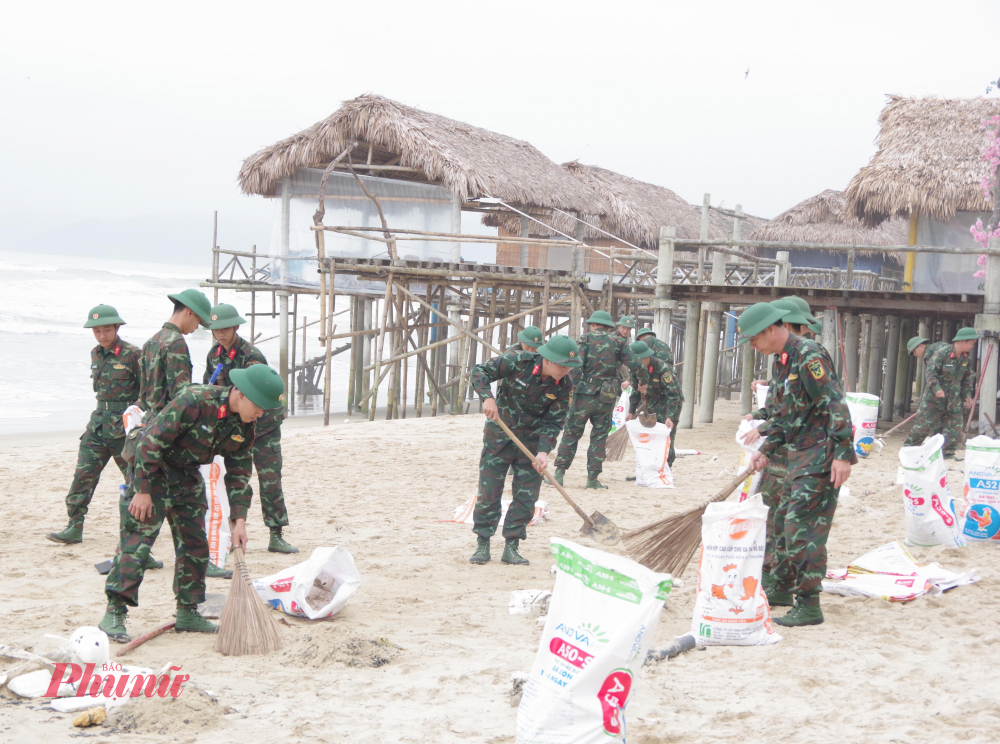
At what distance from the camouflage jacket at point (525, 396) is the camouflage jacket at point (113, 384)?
2.18 meters

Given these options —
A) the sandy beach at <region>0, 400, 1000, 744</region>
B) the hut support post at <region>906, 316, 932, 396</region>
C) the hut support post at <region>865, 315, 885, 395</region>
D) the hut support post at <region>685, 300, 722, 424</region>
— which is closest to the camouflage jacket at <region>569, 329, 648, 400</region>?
the sandy beach at <region>0, 400, 1000, 744</region>

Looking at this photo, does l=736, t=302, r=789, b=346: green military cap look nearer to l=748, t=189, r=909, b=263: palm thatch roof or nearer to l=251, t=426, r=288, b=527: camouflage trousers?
l=251, t=426, r=288, b=527: camouflage trousers

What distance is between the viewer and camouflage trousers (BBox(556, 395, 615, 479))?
8.52 metres

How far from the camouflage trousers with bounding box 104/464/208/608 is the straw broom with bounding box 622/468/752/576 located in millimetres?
2147

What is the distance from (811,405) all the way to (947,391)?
634cm

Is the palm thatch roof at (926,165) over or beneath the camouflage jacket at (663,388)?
over

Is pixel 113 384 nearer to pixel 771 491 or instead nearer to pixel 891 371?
pixel 771 491

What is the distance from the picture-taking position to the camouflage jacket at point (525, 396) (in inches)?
224

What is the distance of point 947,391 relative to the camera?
9961mm

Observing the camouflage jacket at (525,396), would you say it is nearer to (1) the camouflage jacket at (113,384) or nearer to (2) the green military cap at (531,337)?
(2) the green military cap at (531,337)

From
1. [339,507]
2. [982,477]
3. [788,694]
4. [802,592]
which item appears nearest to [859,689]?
[788,694]

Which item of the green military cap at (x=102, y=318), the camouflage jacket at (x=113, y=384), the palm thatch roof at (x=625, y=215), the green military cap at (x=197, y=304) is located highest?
the palm thatch roof at (x=625, y=215)

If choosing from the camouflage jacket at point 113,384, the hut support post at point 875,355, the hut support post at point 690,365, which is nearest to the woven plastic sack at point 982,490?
the camouflage jacket at point 113,384

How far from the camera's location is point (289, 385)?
21375 mm
